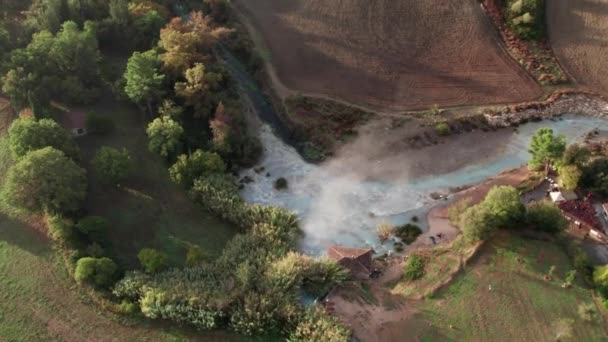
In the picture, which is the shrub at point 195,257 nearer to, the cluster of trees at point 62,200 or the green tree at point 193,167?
the cluster of trees at point 62,200

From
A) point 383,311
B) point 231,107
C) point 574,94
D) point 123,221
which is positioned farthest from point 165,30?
point 574,94

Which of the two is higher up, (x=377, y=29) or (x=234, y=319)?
(x=377, y=29)

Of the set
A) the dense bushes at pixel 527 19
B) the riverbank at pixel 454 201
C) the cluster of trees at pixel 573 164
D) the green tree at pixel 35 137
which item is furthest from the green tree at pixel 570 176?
the green tree at pixel 35 137

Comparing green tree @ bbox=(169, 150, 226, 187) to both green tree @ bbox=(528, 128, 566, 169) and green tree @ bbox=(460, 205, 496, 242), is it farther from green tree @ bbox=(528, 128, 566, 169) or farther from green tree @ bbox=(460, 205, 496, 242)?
green tree @ bbox=(528, 128, 566, 169)

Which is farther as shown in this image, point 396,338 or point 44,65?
point 44,65

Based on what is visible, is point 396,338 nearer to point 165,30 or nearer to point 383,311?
point 383,311

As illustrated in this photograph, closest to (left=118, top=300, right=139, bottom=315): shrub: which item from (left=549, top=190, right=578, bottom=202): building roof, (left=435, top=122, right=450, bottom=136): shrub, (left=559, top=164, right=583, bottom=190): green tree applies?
(left=435, top=122, right=450, bottom=136): shrub
